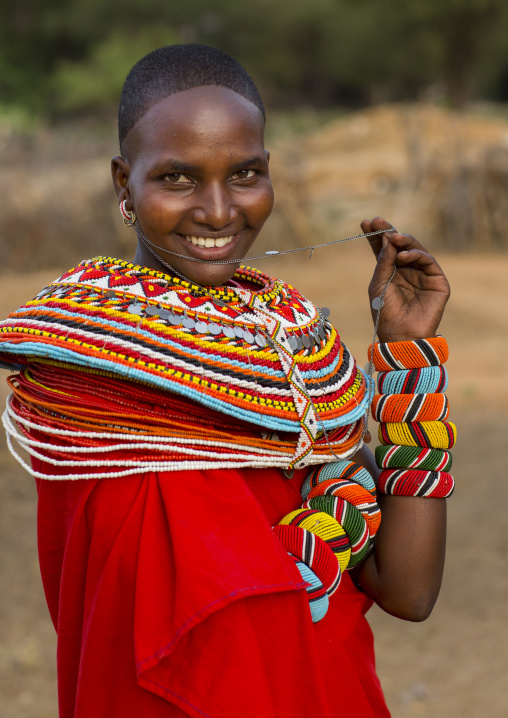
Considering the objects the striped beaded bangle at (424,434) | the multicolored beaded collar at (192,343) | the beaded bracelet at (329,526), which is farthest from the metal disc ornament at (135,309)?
the striped beaded bangle at (424,434)

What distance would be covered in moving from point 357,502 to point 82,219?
379 inches

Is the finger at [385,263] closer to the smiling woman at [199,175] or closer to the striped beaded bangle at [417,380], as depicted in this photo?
the striped beaded bangle at [417,380]

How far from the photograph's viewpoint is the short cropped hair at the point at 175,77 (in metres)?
1.39

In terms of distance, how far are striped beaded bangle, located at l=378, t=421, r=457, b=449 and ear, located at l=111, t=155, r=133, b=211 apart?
65cm

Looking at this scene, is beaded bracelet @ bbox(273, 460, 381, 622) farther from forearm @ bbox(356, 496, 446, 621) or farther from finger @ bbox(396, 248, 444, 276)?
finger @ bbox(396, 248, 444, 276)

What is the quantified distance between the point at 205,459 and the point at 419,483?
1.38 ft

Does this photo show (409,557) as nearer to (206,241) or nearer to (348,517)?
(348,517)

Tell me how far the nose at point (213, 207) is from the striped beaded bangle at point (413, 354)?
0.43 metres

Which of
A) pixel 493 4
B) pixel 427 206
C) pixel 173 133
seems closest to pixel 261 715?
pixel 173 133

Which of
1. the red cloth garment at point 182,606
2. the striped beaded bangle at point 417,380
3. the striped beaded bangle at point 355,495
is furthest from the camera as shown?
the striped beaded bangle at point 417,380

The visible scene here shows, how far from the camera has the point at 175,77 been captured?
1.39 meters

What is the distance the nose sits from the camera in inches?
54.1

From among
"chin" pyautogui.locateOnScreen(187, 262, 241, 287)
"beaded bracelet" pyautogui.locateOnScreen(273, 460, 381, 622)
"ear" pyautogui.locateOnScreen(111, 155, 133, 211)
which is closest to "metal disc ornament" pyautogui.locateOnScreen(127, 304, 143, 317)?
"chin" pyautogui.locateOnScreen(187, 262, 241, 287)

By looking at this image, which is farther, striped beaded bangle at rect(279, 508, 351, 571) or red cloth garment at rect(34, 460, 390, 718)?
striped beaded bangle at rect(279, 508, 351, 571)
